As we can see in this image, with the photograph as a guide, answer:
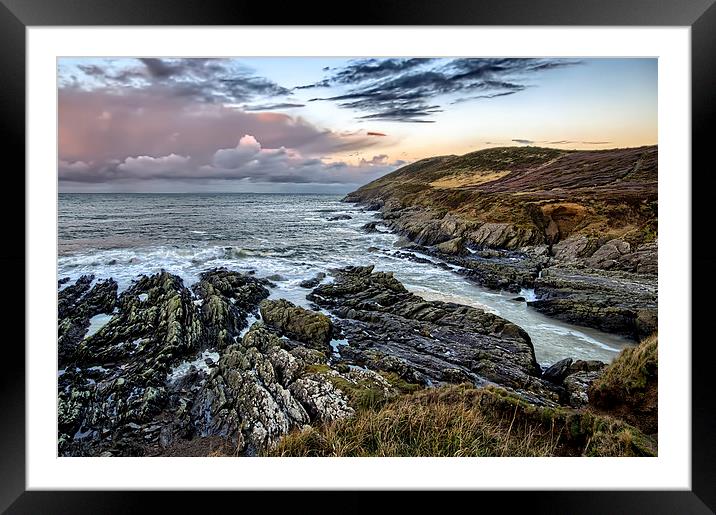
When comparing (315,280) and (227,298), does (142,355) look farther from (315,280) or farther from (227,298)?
(315,280)

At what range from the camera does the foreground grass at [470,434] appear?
91.4 inches

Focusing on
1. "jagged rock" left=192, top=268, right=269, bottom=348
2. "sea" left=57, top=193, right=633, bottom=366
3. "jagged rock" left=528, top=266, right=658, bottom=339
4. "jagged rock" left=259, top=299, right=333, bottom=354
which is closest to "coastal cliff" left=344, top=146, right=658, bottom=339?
"jagged rock" left=528, top=266, right=658, bottom=339

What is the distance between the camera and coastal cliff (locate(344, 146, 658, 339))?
300cm

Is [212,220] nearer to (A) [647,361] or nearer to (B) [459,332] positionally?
(B) [459,332]

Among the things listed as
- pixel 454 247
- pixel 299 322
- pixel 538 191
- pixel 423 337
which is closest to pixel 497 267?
pixel 454 247

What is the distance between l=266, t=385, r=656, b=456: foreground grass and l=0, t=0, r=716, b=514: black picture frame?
52 cm

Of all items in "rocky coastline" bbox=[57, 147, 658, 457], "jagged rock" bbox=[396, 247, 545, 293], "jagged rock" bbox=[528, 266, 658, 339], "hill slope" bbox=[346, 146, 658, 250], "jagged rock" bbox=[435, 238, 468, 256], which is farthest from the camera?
"jagged rock" bbox=[435, 238, 468, 256]

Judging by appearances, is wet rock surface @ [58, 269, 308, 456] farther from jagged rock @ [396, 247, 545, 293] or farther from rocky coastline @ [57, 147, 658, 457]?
jagged rock @ [396, 247, 545, 293]
